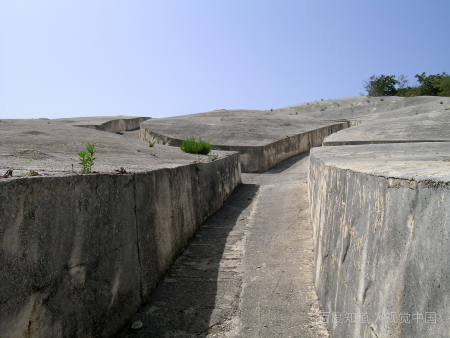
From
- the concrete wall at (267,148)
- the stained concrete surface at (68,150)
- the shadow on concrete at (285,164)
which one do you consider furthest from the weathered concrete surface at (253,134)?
the stained concrete surface at (68,150)

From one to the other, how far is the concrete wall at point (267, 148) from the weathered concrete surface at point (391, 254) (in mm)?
7036

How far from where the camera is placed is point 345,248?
249cm

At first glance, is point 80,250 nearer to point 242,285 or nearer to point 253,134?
point 242,285

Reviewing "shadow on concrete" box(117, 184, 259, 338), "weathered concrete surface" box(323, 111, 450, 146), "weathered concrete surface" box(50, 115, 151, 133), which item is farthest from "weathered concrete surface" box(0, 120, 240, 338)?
"weathered concrete surface" box(50, 115, 151, 133)

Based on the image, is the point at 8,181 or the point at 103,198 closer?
the point at 8,181

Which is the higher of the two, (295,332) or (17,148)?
(17,148)

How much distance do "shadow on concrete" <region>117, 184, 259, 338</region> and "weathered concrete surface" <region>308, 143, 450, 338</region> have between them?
0.94 meters

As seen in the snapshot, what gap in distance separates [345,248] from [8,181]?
6.21 ft

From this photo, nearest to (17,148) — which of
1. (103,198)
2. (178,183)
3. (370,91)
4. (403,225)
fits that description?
(178,183)

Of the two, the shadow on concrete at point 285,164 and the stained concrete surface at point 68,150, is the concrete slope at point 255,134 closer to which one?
the shadow on concrete at point 285,164

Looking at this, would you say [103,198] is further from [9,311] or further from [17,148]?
[17,148]

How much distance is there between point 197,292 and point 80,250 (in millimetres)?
1317

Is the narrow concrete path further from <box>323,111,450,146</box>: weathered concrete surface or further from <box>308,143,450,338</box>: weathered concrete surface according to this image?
<box>323,111,450,146</box>: weathered concrete surface

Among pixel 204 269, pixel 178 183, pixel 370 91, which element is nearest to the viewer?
pixel 204 269
